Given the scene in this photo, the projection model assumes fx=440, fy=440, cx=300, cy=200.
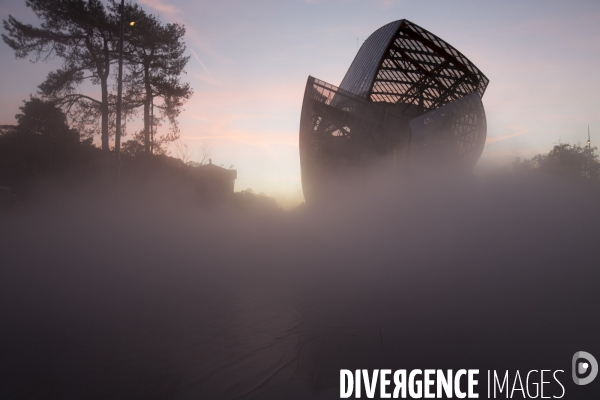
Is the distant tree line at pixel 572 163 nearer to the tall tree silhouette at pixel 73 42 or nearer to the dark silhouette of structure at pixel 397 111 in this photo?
the dark silhouette of structure at pixel 397 111

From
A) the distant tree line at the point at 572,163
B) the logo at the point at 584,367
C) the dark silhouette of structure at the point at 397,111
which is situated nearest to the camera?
the logo at the point at 584,367

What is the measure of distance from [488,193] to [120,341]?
31027 mm

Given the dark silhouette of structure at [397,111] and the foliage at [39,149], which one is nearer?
the foliage at [39,149]

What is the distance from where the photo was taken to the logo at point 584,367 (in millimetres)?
4625

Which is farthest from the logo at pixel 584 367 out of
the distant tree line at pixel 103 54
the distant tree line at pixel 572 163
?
the distant tree line at pixel 572 163

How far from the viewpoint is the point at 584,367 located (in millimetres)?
4961

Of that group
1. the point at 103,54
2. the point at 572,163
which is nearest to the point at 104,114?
the point at 103,54

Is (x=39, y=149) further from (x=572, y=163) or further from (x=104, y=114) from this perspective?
(x=572, y=163)

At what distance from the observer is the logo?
4.62 metres

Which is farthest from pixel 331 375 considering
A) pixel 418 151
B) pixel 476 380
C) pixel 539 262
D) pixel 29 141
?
pixel 418 151

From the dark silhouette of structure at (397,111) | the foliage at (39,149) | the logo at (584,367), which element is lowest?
the logo at (584,367)

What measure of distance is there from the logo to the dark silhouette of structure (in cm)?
2798

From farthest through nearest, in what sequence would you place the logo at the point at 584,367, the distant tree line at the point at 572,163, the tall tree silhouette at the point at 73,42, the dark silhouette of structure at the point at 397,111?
the distant tree line at the point at 572,163, the dark silhouette of structure at the point at 397,111, the tall tree silhouette at the point at 73,42, the logo at the point at 584,367

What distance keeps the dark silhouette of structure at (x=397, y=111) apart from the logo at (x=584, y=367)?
28.0 m
